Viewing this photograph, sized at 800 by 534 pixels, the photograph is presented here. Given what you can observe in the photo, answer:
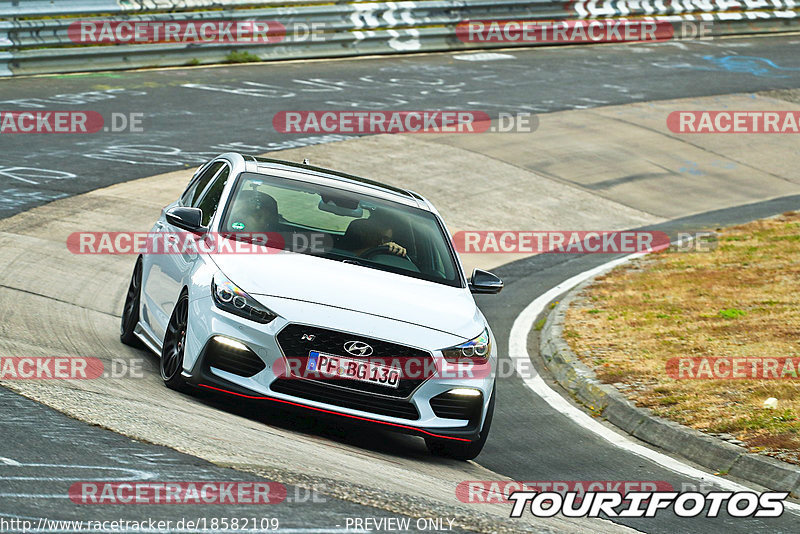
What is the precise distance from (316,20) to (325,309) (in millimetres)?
19825

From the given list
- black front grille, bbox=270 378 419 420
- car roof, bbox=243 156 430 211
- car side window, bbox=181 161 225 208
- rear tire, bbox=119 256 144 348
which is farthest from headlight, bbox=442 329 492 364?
rear tire, bbox=119 256 144 348

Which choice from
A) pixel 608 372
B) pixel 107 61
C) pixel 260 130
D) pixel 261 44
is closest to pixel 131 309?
pixel 608 372

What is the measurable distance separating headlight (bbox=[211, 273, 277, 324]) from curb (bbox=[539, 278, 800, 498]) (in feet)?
11.0

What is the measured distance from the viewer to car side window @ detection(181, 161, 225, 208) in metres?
9.26

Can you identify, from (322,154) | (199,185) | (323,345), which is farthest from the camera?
(322,154)

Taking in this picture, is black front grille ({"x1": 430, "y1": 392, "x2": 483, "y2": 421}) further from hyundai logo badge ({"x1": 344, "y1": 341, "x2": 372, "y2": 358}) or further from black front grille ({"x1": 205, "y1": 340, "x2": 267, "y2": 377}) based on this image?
black front grille ({"x1": 205, "y1": 340, "x2": 267, "y2": 377})

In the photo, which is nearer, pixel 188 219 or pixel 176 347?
pixel 176 347

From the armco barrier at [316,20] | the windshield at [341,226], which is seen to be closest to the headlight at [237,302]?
the windshield at [341,226]

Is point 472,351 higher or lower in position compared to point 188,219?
lower

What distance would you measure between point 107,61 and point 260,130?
5154 mm

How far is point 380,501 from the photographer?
5.57 metres

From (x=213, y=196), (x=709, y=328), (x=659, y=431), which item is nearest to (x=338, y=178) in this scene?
(x=213, y=196)

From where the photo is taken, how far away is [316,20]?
25.9 meters

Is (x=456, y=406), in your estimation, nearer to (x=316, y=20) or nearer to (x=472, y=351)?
(x=472, y=351)
